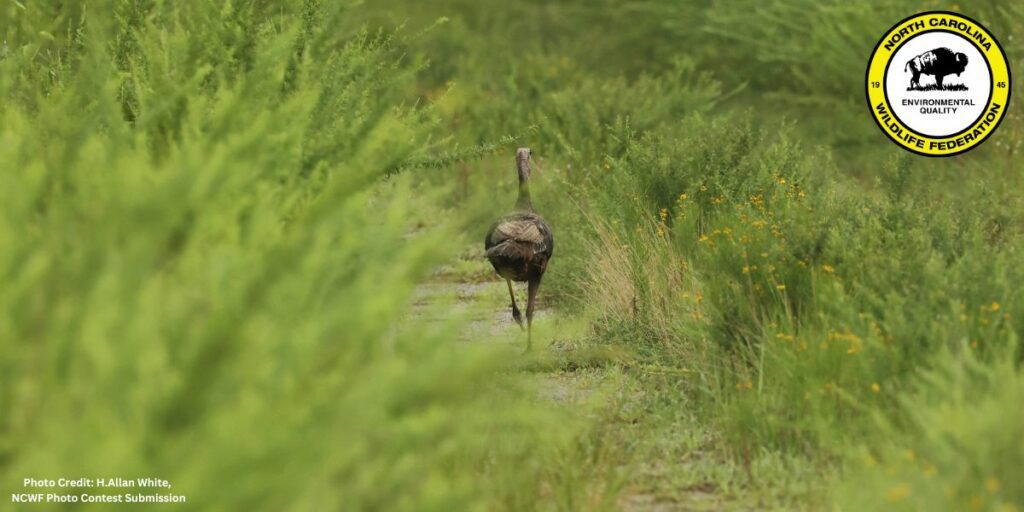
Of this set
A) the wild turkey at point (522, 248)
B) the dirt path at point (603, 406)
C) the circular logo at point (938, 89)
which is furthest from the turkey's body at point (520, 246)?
the circular logo at point (938, 89)

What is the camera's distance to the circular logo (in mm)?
9875

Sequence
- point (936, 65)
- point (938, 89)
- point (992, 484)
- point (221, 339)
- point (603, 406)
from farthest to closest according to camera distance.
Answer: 1. point (936, 65)
2. point (938, 89)
3. point (603, 406)
4. point (992, 484)
5. point (221, 339)

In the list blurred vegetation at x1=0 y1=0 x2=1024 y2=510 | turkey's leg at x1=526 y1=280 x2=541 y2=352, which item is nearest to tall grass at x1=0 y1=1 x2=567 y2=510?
blurred vegetation at x1=0 y1=0 x2=1024 y2=510

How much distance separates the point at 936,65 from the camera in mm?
9875

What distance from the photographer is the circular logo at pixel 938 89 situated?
32.4ft

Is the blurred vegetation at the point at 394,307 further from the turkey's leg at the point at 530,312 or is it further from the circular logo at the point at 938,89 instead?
the circular logo at the point at 938,89

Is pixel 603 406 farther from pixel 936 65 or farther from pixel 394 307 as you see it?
pixel 936 65

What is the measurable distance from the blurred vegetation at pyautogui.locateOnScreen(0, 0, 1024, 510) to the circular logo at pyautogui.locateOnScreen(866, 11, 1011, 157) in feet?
2.08

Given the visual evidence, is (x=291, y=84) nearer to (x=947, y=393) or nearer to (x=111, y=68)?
(x=111, y=68)

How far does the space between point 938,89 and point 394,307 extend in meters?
7.20

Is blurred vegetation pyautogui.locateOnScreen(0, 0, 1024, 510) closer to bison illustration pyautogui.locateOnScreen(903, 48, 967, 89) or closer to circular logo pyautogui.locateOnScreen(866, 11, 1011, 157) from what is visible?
circular logo pyautogui.locateOnScreen(866, 11, 1011, 157)

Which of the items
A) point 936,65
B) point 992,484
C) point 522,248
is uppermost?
point 936,65

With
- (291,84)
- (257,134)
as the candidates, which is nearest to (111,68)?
(291,84)

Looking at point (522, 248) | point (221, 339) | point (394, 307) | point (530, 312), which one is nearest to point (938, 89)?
point (522, 248)
